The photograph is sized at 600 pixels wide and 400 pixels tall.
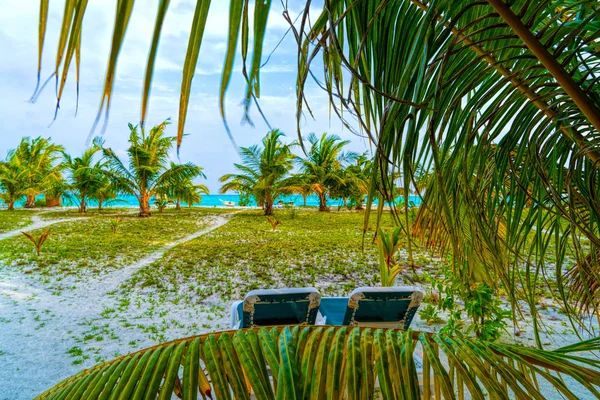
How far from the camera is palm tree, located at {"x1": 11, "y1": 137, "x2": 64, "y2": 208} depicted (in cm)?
1043

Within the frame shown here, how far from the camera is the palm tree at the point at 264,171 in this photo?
9.31 m

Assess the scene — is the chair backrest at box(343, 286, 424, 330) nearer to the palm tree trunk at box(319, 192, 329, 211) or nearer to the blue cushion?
the blue cushion

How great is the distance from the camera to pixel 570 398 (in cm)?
47

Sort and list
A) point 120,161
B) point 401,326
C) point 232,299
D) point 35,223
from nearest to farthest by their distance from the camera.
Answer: point 401,326, point 232,299, point 35,223, point 120,161

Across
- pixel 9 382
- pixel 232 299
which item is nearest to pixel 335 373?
pixel 9 382

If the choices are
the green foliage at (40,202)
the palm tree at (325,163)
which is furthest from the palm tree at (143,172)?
the green foliage at (40,202)

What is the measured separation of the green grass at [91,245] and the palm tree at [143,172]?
1.05m

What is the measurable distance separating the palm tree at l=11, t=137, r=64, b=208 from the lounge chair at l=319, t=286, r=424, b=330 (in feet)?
35.9

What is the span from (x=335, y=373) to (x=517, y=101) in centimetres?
56

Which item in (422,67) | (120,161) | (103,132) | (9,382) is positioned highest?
(120,161)

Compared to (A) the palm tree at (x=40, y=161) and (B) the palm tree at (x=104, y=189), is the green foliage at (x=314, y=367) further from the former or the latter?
(A) the palm tree at (x=40, y=161)

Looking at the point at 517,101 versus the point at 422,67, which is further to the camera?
the point at 517,101

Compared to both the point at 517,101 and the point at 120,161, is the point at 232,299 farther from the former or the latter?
the point at 120,161

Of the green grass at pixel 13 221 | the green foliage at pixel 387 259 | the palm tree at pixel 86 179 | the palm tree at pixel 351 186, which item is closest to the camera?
the green foliage at pixel 387 259
